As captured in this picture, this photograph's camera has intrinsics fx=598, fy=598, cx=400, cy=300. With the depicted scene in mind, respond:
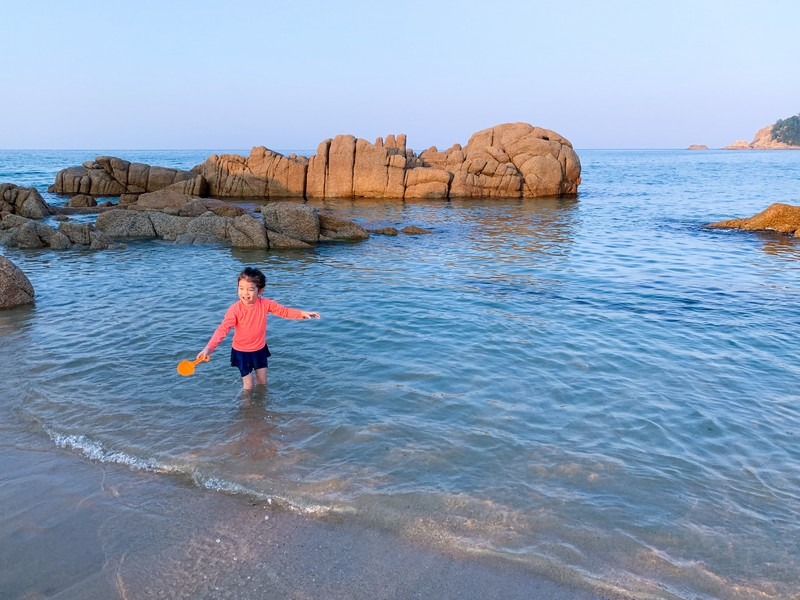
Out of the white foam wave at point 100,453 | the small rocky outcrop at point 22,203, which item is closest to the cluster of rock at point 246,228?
the small rocky outcrop at point 22,203

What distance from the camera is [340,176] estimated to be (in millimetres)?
37688

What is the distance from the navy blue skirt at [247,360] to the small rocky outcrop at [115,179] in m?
33.4

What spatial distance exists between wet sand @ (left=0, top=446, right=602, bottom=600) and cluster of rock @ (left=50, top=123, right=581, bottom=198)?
33524 mm

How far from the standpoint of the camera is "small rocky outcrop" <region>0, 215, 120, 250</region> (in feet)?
62.0

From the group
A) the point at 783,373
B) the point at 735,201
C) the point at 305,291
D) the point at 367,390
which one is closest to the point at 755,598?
the point at 367,390

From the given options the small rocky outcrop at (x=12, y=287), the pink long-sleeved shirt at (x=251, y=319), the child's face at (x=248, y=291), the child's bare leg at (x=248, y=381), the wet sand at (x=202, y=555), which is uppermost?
the child's face at (x=248, y=291)

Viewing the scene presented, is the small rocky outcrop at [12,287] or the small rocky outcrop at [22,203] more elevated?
the small rocky outcrop at [22,203]

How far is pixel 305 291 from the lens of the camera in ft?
44.4

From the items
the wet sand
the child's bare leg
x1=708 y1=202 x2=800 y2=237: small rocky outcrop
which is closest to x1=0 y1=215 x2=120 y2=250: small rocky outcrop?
the child's bare leg

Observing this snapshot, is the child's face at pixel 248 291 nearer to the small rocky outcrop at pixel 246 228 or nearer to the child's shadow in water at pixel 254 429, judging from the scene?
the child's shadow in water at pixel 254 429

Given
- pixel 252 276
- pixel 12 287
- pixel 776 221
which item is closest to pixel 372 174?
pixel 776 221

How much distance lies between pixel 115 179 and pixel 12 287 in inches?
1165

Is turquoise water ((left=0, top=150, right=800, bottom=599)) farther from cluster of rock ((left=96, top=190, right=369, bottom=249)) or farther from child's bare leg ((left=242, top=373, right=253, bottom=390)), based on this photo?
cluster of rock ((left=96, top=190, right=369, bottom=249))

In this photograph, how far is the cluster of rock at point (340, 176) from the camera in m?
37.5
